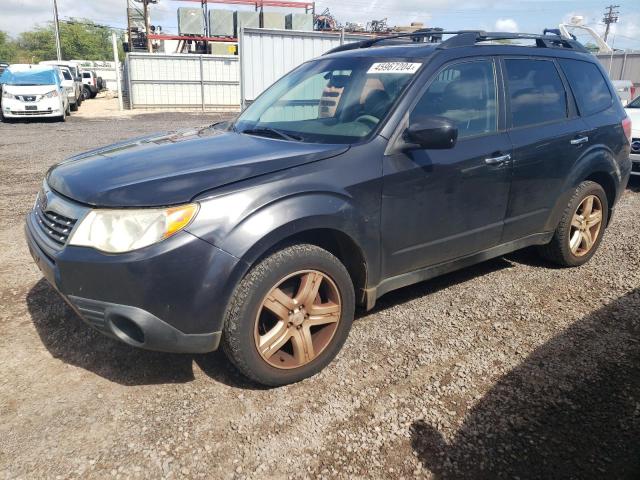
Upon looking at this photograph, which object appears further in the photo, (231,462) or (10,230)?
(10,230)

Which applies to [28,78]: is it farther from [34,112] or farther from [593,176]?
[593,176]

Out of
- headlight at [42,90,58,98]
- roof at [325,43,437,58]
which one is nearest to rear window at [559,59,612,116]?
roof at [325,43,437,58]

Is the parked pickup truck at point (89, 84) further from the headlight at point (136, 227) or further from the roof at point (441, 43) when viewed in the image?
the headlight at point (136, 227)

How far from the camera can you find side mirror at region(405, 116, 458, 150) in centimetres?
283

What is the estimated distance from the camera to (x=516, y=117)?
144 inches

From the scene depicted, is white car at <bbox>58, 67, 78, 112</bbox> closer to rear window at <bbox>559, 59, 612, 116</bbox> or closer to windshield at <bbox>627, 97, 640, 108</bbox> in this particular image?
windshield at <bbox>627, 97, 640, 108</bbox>

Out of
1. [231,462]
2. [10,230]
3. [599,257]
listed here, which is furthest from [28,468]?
[599,257]

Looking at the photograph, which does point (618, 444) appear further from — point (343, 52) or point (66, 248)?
point (343, 52)

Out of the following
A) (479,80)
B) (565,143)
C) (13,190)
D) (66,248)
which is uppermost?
(479,80)

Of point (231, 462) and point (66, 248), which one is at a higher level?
point (66, 248)

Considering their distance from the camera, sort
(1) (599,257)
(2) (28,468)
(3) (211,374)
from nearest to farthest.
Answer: (2) (28,468), (3) (211,374), (1) (599,257)

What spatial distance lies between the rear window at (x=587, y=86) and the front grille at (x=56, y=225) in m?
3.82

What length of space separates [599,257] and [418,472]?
3.54 m

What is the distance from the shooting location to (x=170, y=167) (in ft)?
8.59
